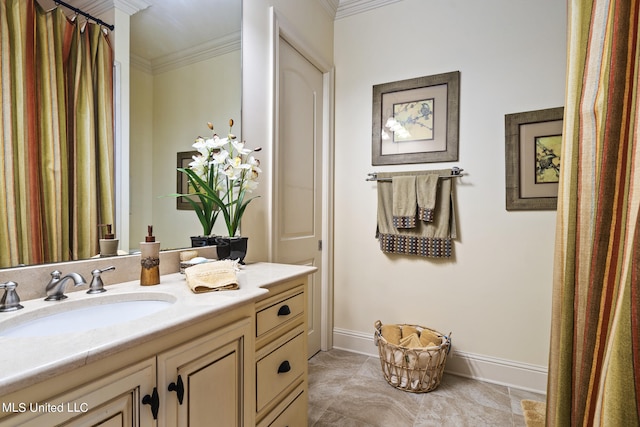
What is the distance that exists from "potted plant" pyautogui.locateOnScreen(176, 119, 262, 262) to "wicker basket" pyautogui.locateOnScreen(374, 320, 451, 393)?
1187 mm

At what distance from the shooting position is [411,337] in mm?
2098

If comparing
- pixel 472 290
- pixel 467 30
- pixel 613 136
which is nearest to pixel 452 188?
pixel 472 290

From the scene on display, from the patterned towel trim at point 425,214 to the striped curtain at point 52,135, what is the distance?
6.00 feet

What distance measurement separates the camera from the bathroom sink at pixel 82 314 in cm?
81

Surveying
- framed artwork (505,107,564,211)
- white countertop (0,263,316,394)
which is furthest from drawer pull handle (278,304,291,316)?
framed artwork (505,107,564,211)

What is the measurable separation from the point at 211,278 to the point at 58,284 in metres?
0.43

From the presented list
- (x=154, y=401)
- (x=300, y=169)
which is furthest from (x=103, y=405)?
(x=300, y=169)

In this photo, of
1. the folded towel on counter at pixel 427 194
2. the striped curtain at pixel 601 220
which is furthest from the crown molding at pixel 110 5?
the folded towel on counter at pixel 427 194

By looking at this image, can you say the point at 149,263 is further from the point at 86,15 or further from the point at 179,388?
the point at 86,15

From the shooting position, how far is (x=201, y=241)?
4.96 ft

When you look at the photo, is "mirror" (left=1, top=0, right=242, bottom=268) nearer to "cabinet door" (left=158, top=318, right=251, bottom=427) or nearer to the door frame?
"cabinet door" (left=158, top=318, right=251, bottom=427)

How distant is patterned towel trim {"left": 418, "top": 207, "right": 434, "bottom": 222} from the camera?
2.20 meters

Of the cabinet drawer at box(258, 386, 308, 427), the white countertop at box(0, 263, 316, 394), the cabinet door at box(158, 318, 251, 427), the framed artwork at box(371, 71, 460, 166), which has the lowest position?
the cabinet drawer at box(258, 386, 308, 427)

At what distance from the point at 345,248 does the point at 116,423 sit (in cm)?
206
